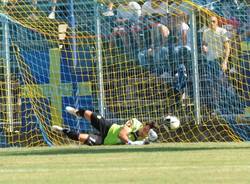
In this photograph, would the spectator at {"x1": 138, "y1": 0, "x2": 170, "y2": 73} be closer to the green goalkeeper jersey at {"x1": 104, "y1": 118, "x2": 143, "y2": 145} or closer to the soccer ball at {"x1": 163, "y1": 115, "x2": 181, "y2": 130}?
the soccer ball at {"x1": 163, "y1": 115, "x2": 181, "y2": 130}

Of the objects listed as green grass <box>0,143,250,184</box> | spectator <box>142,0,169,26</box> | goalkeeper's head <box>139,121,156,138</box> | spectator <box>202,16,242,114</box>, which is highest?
spectator <box>142,0,169,26</box>

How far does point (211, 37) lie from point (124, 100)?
2302mm

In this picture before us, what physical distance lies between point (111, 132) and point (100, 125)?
0.29 meters

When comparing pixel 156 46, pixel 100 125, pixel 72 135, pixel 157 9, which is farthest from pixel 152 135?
pixel 157 9

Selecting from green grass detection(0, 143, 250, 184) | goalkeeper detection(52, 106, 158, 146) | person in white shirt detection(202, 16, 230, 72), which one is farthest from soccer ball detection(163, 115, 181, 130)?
green grass detection(0, 143, 250, 184)

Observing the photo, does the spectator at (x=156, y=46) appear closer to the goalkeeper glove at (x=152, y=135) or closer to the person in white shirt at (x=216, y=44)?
the person in white shirt at (x=216, y=44)

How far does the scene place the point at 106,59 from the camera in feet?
63.7

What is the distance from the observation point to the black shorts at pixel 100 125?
17.9 metres

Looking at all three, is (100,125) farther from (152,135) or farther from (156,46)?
(156,46)

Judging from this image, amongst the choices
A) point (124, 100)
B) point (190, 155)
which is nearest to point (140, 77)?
point (124, 100)

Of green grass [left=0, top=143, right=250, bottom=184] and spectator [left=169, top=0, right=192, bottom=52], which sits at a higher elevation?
spectator [left=169, top=0, right=192, bottom=52]

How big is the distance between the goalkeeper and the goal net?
1015mm

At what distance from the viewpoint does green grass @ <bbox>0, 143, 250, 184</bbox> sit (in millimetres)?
10000

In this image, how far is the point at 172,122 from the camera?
1809 cm
